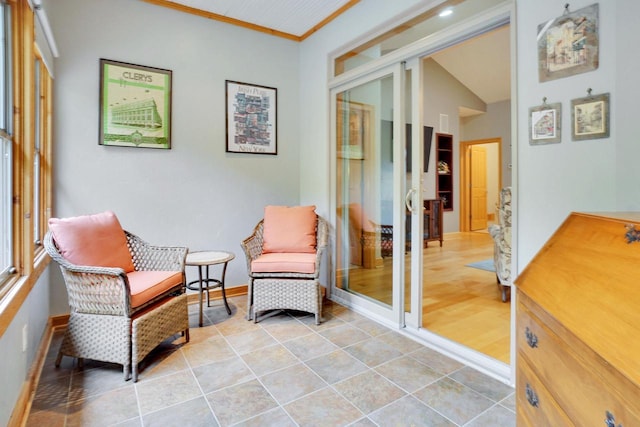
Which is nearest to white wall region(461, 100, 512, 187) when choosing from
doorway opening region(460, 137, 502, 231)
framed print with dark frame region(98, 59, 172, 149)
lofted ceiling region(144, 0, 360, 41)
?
doorway opening region(460, 137, 502, 231)

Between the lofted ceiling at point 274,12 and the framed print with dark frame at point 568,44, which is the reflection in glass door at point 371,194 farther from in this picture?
the framed print with dark frame at point 568,44

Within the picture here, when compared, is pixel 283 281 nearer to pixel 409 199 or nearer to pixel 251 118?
pixel 409 199

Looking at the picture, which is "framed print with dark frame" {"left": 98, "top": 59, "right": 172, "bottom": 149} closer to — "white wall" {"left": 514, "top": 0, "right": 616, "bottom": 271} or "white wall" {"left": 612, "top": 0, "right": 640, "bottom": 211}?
"white wall" {"left": 514, "top": 0, "right": 616, "bottom": 271}

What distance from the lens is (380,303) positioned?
300 cm

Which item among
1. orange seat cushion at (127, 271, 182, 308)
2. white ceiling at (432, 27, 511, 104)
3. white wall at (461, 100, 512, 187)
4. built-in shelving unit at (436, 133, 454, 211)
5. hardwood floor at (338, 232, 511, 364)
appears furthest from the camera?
white wall at (461, 100, 512, 187)

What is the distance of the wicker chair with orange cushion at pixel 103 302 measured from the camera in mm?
2016

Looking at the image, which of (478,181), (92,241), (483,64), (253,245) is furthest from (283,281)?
(478,181)

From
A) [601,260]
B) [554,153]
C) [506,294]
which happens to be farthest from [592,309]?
[506,294]

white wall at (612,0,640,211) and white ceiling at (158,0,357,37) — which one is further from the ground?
white ceiling at (158,0,357,37)

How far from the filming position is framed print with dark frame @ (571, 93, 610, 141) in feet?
5.08

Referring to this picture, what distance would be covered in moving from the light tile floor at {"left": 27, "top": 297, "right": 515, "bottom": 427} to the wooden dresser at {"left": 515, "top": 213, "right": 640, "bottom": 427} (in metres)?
0.61

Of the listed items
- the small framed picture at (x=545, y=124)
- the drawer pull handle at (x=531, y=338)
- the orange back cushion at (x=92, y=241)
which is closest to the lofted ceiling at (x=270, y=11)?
the small framed picture at (x=545, y=124)

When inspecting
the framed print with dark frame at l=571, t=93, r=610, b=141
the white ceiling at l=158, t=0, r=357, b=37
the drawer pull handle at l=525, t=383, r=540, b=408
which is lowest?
the drawer pull handle at l=525, t=383, r=540, b=408

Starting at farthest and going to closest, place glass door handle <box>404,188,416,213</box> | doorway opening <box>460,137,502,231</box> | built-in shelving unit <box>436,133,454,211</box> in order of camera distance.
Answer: doorway opening <box>460,137,502,231</box> < built-in shelving unit <box>436,133,454,211</box> < glass door handle <box>404,188,416,213</box>
